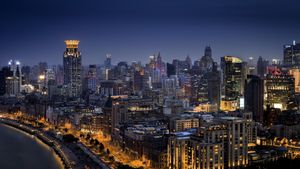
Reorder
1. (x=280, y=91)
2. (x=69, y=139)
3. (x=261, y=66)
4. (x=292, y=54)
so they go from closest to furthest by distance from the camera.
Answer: (x=69, y=139) < (x=280, y=91) < (x=292, y=54) < (x=261, y=66)

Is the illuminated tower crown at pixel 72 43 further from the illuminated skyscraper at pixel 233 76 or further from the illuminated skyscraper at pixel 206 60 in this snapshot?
the illuminated skyscraper at pixel 233 76

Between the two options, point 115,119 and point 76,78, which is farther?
point 76,78

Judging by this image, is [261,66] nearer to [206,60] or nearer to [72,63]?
[206,60]

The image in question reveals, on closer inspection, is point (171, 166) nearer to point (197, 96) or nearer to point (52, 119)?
point (52, 119)

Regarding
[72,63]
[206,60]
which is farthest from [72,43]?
[206,60]

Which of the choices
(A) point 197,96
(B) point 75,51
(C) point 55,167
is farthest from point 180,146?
(B) point 75,51

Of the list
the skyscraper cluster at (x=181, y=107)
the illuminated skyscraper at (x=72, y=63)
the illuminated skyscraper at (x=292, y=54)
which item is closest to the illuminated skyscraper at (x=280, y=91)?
the skyscraper cluster at (x=181, y=107)

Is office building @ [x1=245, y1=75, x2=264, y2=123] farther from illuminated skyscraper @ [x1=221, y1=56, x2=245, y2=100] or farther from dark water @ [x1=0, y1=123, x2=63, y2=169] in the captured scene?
dark water @ [x1=0, y1=123, x2=63, y2=169]

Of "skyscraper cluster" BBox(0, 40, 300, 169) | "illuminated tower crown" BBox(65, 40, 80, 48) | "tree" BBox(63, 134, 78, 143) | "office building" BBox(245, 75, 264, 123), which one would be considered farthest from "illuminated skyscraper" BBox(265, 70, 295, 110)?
"illuminated tower crown" BBox(65, 40, 80, 48)
